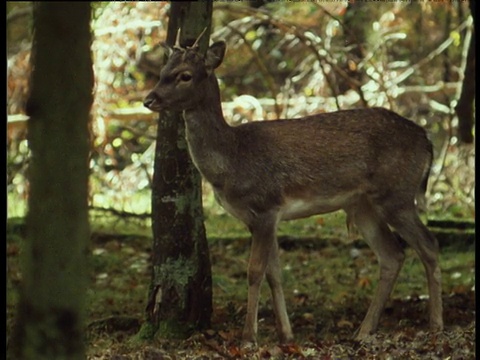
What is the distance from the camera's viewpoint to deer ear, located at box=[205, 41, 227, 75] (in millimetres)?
8094

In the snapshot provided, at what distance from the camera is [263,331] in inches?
350

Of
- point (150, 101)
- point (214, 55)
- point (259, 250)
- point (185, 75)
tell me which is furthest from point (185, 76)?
point (259, 250)

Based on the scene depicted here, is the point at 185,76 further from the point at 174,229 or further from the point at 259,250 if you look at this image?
the point at 259,250

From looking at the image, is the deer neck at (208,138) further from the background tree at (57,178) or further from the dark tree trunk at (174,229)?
the background tree at (57,178)

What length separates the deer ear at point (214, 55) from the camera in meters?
8.09

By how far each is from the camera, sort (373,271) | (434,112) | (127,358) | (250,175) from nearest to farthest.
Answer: (127,358) → (250,175) → (373,271) → (434,112)

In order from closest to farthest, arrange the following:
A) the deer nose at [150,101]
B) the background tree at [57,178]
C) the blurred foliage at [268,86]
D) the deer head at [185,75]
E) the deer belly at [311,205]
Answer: the background tree at [57,178], the deer nose at [150,101], the deer head at [185,75], the deer belly at [311,205], the blurred foliage at [268,86]

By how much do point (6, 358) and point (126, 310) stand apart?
383cm

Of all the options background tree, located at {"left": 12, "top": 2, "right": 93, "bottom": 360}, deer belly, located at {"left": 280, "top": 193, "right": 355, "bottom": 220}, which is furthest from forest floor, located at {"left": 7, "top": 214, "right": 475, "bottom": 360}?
background tree, located at {"left": 12, "top": 2, "right": 93, "bottom": 360}

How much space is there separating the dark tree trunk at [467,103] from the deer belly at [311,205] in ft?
14.4

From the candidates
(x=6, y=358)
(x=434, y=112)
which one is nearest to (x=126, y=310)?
(x=6, y=358)

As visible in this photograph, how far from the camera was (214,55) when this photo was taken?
8133 millimetres

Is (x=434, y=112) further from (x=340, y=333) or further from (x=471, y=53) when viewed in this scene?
(x=340, y=333)

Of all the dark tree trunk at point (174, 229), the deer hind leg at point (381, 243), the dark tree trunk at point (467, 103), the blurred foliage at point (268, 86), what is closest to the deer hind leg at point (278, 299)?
the dark tree trunk at point (174, 229)
